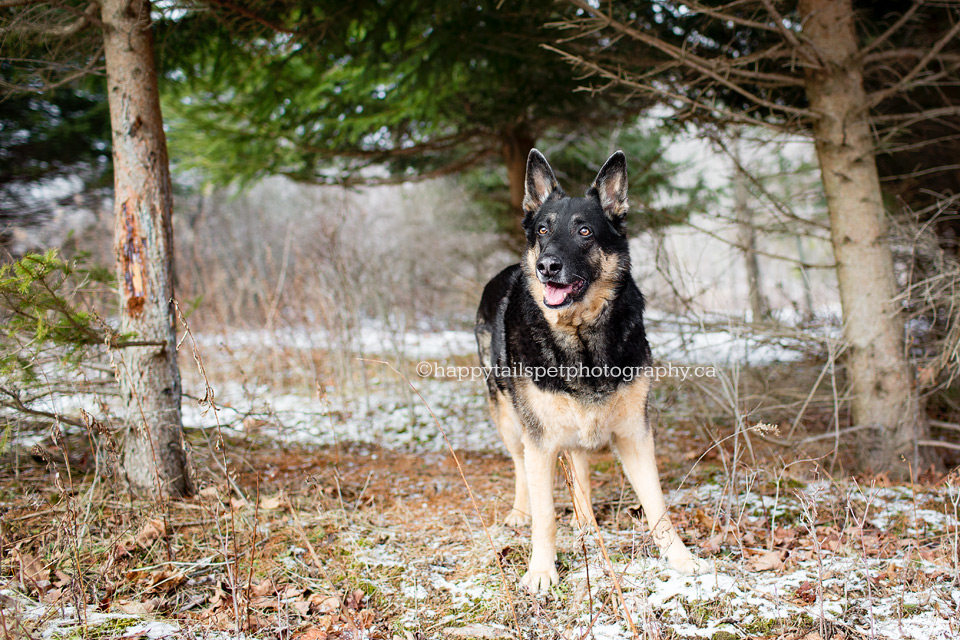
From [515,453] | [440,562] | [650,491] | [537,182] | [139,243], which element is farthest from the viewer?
[515,453]

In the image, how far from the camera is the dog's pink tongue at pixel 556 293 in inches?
124

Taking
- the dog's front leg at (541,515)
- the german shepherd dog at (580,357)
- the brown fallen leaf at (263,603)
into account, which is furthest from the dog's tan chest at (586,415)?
the brown fallen leaf at (263,603)

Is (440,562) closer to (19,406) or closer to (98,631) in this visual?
(98,631)

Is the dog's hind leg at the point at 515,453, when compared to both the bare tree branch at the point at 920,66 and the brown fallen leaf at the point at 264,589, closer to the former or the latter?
the brown fallen leaf at the point at 264,589

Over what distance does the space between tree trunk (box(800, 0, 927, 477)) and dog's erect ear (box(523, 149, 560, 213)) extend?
9.83 ft

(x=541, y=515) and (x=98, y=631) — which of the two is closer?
(x=98, y=631)

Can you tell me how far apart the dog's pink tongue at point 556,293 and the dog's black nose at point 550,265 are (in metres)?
0.08

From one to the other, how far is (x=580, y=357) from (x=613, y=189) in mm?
1148

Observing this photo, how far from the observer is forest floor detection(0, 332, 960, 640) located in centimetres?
275

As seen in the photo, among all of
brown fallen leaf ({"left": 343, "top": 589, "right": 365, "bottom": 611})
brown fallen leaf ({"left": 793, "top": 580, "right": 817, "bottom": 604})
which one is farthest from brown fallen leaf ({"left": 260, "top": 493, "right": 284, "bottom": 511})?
brown fallen leaf ({"left": 793, "top": 580, "right": 817, "bottom": 604})

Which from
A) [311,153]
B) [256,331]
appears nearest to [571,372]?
[311,153]

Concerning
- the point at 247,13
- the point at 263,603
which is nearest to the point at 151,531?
the point at 263,603

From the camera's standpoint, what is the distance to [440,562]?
3582 millimetres

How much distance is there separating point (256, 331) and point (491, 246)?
4870 millimetres
